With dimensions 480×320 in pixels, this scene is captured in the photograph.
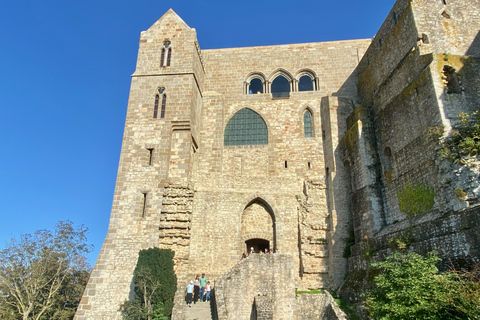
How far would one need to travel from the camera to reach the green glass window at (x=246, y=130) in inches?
756

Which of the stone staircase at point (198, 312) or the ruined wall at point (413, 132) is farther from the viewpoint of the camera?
the stone staircase at point (198, 312)

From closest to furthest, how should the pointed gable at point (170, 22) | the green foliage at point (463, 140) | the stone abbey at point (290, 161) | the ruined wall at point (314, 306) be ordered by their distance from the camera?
the green foliage at point (463, 140)
the stone abbey at point (290, 161)
the ruined wall at point (314, 306)
the pointed gable at point (170, 22)

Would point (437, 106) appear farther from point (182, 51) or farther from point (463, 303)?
point (182, 51)

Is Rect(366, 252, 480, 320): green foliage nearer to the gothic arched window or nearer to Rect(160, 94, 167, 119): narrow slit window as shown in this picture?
Rect(160, 94, 167, 119): narrow slit window

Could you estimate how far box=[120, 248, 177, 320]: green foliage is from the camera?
510 inches

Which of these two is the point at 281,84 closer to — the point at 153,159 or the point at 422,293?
the point at 153,159

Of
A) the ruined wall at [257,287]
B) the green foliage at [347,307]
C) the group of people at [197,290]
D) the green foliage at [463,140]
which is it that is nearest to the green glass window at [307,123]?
the ruined wall at [257,287]

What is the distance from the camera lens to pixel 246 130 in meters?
19.4

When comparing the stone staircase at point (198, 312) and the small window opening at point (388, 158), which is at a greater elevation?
the small window opening at point (388, 158)

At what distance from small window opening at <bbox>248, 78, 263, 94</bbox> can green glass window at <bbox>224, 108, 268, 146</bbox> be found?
2.21 metres

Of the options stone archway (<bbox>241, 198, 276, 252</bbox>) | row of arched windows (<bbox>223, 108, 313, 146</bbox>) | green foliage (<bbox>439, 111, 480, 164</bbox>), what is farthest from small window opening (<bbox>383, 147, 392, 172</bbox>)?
stone archway (<bbox>241, 198, 276, 252</bbox>)

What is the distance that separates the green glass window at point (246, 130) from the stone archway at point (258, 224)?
10.5 feet

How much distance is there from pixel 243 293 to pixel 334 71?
1286 centimetres

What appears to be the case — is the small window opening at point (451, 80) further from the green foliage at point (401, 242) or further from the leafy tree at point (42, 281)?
the leafy tree at point (42, 281)
